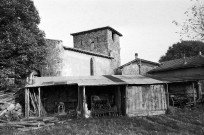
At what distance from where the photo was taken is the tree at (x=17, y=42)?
17688mm

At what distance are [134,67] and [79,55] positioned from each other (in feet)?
33.4

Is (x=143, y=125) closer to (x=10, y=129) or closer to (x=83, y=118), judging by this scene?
(x=83, y=118)

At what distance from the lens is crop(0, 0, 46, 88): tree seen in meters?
17.7

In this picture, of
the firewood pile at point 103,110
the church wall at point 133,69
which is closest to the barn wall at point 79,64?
the church wall at point 133,69

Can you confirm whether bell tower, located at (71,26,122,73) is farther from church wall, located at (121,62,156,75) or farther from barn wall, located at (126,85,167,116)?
barn wall, located at (126,85,167,116)

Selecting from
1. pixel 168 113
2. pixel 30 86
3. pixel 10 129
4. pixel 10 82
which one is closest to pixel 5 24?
pixel 10 82

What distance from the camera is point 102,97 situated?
1828 centimetres

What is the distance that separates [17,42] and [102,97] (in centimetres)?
896

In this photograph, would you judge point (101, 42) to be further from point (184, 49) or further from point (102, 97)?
point (184, 49)

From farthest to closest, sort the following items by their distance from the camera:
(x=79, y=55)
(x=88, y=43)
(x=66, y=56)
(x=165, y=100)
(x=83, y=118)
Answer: (x=88, y=43) < (x=79, y=55) < (x=66, y=56) < (x=165, y=100) < (x=83, y=118)

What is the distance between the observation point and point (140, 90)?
1700cm

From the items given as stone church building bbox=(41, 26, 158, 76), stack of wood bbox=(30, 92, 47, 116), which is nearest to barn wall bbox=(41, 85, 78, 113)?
stack of wood bbox=(30, 92, 47, 116)

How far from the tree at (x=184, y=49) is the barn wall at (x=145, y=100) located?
3470 centimetres

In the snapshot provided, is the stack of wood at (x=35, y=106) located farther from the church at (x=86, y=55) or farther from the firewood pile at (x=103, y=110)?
the church at (x=86, y=55)
